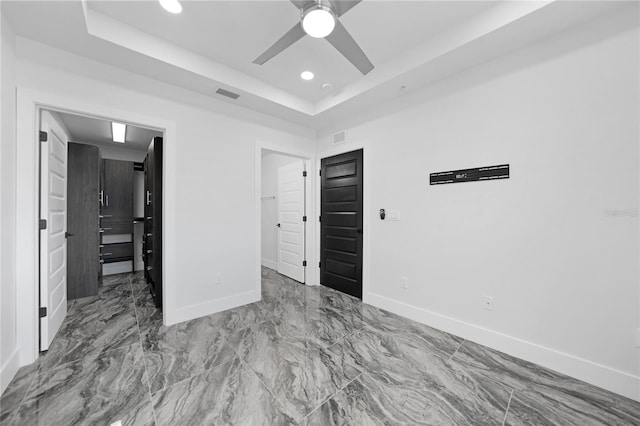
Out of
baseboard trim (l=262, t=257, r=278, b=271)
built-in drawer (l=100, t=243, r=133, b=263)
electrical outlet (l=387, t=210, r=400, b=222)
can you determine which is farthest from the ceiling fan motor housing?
built-in drawer (l=100, t=243, r=133, b=263)

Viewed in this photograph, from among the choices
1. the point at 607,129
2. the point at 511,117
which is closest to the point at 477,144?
the point at 511,117

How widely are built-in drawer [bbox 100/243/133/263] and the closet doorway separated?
265cm

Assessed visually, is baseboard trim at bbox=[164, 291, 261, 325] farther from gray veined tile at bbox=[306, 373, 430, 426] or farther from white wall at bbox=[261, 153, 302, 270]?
gray veined tile at bbox=[306, 373, 430, 426]

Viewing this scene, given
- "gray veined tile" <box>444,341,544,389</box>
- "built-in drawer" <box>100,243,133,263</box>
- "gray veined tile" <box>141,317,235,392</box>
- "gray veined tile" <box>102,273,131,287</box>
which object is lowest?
"gray veined tile" <box>444,341,544,389</box>

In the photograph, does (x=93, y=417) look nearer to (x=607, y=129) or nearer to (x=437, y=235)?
(x=437, y=235)

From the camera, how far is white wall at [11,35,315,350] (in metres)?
2.39

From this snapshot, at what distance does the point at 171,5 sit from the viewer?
1906mm

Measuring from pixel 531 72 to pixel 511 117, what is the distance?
1.23ft

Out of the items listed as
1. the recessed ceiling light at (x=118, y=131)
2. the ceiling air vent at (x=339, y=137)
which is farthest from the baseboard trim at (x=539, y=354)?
the recessed ceiling light at (x=118, y=131)

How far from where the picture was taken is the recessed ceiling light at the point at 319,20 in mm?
1611

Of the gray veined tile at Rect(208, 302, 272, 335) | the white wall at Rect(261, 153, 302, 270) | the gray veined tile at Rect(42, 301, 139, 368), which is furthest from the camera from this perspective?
the white wall at Rect(261, 153, 302, 270)

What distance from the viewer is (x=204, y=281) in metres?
3.04

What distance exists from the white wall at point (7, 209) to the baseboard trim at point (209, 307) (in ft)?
3.65

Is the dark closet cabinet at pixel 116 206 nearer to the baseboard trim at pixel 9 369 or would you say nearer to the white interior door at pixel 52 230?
the white interior door at pixel 52 230
